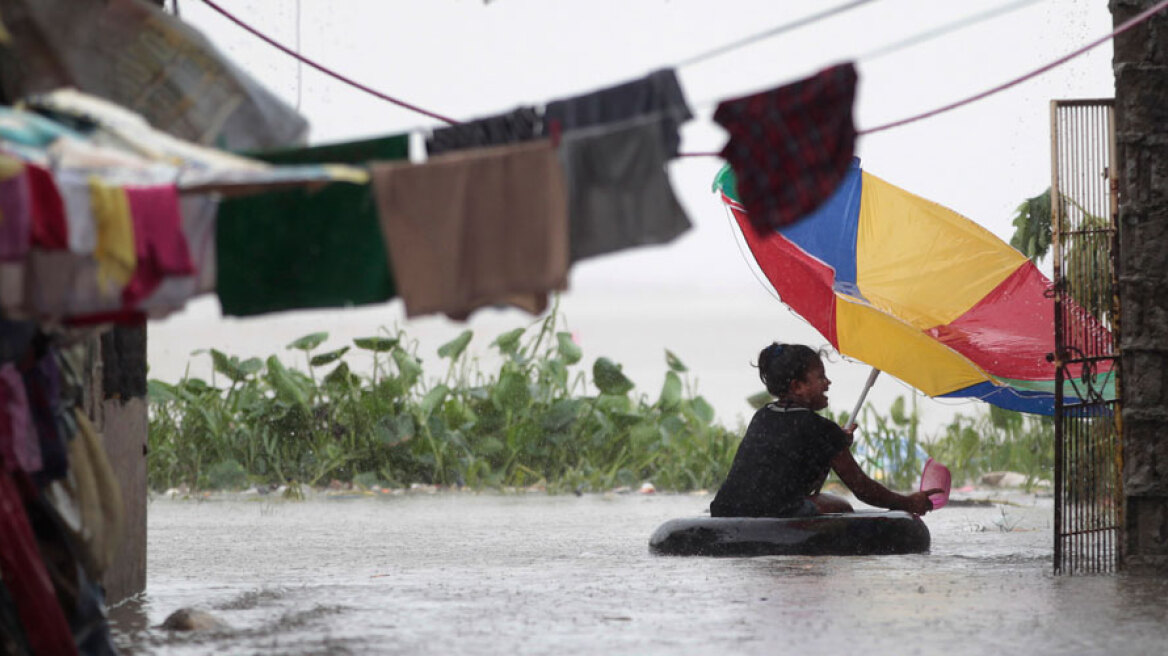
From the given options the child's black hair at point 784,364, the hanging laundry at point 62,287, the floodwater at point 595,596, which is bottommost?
the floodwater at point 595,596

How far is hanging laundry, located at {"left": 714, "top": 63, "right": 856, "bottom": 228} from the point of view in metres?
5.91

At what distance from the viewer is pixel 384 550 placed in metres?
10.2

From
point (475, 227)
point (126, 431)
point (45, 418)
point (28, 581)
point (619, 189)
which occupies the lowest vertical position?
point (28, 581)

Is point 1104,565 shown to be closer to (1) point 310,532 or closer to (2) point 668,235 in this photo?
(2) point 668,235

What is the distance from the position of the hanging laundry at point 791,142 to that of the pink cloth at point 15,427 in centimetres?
256

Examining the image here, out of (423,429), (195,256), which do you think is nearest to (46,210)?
(195,256)

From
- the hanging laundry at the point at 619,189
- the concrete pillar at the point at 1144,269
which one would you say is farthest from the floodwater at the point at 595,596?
the hanging laundry at the point at 619,189

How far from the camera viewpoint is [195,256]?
5.61 meters

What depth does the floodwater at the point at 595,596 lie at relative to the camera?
246 inches

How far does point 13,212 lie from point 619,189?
2.15 metres

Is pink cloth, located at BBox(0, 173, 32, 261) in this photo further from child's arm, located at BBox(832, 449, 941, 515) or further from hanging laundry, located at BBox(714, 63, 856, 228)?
→ child's arm, located at BBox(832, 449, 941, 515)

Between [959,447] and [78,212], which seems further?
[959,447]

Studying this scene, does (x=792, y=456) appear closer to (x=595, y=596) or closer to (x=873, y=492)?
(x=873, y=492)

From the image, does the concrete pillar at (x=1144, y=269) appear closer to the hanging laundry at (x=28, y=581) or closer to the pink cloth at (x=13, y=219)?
the hanging laundry at (x=28, y=581)
